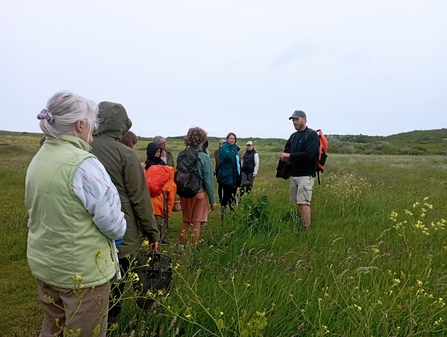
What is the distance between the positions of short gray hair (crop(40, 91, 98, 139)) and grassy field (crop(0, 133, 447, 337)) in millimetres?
1253

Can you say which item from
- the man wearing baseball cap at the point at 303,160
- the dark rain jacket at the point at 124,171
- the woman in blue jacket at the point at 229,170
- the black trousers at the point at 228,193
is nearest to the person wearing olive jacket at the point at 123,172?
the dark rain jacket at the point at 124,171

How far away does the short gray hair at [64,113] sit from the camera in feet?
6.56

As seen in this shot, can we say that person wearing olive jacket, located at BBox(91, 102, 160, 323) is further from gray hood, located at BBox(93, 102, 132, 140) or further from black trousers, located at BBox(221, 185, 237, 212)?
black trousers, located at BBox(221, 185, 237, 212)

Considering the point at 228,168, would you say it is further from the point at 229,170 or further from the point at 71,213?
the point at 71,213

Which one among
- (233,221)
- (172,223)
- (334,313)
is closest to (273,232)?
(233,221)

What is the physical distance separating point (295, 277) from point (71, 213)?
2248 mm

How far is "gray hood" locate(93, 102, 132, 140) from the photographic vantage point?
2.96m

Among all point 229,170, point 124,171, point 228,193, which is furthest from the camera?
point 228,193

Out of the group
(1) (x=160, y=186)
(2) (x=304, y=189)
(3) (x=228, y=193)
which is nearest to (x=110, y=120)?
(1) (x=160, y=186)

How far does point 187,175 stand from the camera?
5312 millimetres

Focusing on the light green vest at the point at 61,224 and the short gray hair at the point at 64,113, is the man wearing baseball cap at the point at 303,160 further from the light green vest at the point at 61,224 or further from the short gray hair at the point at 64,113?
the short gray hair at the point at 64,113

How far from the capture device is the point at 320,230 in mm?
5367

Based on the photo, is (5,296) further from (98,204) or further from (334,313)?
Answer: (334,313)

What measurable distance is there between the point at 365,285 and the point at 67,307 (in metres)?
2.61
